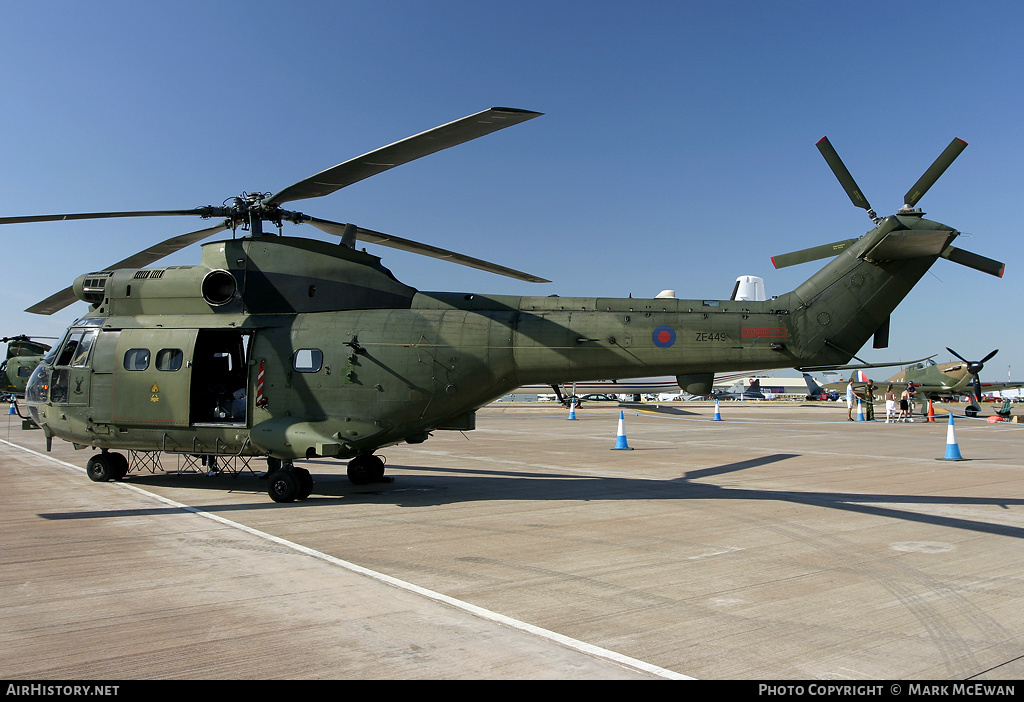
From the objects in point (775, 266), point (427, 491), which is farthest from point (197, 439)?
point (775, 266)

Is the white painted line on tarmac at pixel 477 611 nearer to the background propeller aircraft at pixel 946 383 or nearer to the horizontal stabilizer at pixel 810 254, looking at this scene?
the horizontal stabilizer at pixel 810 254

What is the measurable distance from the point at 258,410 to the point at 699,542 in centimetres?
717

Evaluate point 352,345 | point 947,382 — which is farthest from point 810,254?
point 947,382

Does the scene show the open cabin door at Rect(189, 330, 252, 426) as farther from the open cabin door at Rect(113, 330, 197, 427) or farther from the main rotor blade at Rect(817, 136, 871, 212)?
the main rotor blade at Rect(817, 136, 871, 212)

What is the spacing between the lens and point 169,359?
1132 centimetres

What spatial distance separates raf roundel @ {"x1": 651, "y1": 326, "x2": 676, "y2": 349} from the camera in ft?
34.2

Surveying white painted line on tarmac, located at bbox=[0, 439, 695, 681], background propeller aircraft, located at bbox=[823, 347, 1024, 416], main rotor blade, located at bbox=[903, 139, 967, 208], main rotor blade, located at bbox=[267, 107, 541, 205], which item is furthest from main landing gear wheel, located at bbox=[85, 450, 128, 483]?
background propeller aircraft, located at bbox=[823, 347, 1024, 416]

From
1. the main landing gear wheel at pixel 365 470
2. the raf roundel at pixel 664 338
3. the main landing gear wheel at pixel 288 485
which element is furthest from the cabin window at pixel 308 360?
the raf roundel at pixel 664 338

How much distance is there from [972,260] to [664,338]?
425cm

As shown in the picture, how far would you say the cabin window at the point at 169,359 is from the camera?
11250 mm

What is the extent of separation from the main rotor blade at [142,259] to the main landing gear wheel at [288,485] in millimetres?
4317

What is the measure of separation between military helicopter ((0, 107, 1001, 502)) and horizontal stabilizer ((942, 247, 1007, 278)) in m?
0.03

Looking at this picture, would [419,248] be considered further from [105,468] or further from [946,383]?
[946,383]

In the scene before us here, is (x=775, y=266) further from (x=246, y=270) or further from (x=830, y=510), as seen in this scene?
(x=246, y=270)
